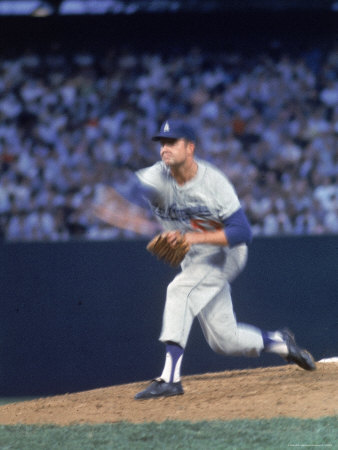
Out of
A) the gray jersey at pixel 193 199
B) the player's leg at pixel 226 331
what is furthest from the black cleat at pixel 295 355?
the gray jersey at pixel 193 199

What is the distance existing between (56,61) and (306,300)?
4957mm

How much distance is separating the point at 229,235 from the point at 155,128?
15.5 ft

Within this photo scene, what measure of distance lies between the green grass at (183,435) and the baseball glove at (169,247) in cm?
94

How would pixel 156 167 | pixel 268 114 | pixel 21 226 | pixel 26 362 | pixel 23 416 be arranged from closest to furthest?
pixel 23 416 < pixel 156 167 < pixel 26 362 < pixel 21 226 < pixel 268 114

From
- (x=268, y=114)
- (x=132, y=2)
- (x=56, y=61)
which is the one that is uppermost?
(x=132, y=2)

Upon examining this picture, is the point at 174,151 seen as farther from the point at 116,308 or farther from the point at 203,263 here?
the point at 116,308

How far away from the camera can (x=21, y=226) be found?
7.73 meters

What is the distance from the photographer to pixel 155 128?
28.4 ft

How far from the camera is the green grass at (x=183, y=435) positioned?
129 inches

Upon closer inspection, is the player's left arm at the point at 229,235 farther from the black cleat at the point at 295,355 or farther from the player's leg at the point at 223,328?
the black cleat at the point at 295,355

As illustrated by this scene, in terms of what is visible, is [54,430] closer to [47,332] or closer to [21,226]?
[47,332]

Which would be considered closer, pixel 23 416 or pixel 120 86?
pixel 23 416

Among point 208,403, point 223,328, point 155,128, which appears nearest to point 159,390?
point 208,403

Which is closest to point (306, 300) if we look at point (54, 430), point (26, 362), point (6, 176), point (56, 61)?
point (26, 362)
